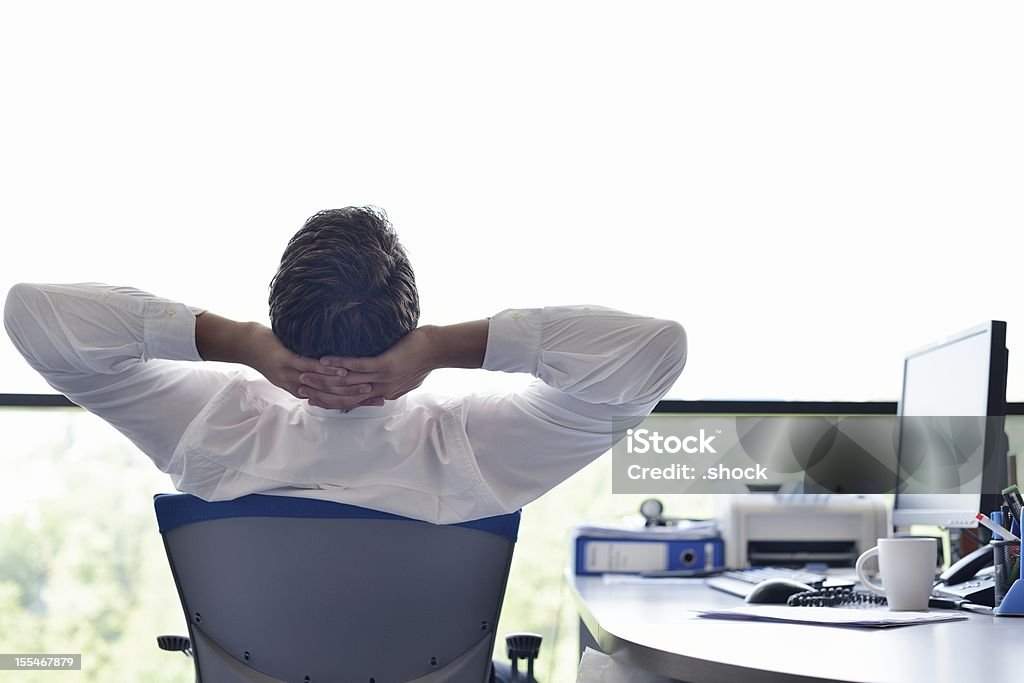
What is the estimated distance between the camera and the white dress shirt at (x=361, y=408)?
119 cm

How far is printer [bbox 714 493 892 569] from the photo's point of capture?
94.9 inches

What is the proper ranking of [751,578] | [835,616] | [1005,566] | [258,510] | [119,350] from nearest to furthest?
[258,510]
[119,350]
[835,616]
[1005,566]
[751,578]

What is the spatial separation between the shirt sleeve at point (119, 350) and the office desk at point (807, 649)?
68 cm

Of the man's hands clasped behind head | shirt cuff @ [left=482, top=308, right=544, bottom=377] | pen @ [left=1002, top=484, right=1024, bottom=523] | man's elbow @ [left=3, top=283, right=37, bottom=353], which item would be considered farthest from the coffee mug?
man's elbow @ [left=3, top=283, right=37, bottom=353]

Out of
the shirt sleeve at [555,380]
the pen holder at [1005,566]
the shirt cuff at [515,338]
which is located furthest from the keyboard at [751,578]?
the shirt cuff at [515,338]

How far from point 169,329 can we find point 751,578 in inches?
55.0

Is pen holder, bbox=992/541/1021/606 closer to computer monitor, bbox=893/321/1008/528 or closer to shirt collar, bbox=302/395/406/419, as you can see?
computer monitor, bbox=893/321/1008/528

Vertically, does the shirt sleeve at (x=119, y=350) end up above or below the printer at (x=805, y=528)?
above

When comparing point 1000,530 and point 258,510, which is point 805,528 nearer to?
point 1000,530

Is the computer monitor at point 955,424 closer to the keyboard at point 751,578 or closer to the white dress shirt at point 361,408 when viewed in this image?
the keyboard at point 751,578

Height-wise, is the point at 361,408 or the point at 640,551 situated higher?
the point at 361,408

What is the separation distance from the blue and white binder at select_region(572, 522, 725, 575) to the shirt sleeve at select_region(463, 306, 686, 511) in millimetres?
1091

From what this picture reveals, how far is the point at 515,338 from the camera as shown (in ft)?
4.11

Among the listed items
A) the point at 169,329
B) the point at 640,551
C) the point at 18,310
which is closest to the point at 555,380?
the point at 169,329
